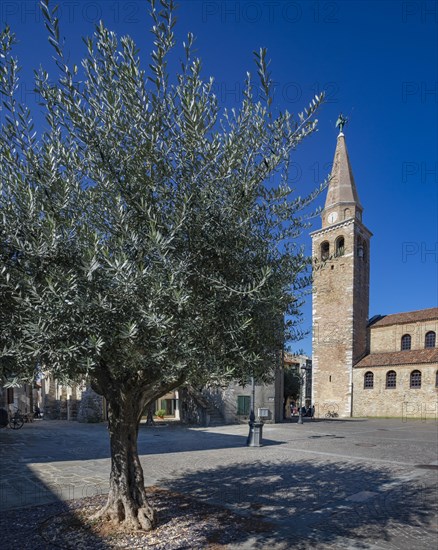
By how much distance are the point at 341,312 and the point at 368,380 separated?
7.80m

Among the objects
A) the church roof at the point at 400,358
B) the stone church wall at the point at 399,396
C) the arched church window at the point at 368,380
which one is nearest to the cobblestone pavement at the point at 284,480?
the stone church wall at the point at 399,396

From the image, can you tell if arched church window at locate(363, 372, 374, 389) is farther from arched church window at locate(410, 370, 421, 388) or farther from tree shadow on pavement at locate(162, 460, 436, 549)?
tree shadow on pavement at locate(162, 460, 436, 549)

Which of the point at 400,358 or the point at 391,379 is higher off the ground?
the point at 400,358

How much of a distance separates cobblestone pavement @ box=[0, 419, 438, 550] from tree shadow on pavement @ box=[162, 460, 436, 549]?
0.07 ft

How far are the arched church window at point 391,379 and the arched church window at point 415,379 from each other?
1.79 meters

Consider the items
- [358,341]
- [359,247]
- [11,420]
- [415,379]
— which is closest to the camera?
[11,420]

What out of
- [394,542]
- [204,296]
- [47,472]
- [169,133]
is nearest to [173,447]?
[47,472]

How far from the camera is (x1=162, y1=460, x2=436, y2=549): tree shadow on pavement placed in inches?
274

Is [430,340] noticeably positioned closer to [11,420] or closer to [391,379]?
[391,379]

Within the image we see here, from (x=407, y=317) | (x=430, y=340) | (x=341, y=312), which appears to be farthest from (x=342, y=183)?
(x=430, y=340)

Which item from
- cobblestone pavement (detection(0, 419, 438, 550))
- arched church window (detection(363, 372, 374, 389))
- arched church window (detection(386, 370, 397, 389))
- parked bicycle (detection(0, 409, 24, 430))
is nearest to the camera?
cobblestone pavement (detection(0, 419, 438, 550))

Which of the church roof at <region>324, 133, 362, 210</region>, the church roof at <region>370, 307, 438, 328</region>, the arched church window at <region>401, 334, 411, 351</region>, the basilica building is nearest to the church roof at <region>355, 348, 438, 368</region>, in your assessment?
the basilica building

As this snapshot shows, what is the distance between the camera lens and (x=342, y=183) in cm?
5347

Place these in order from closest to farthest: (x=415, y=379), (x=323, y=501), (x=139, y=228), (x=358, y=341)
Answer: (x=139, y=228)
(x=323, y=501)
(x=415, y=379)
(x=358, y=341)
